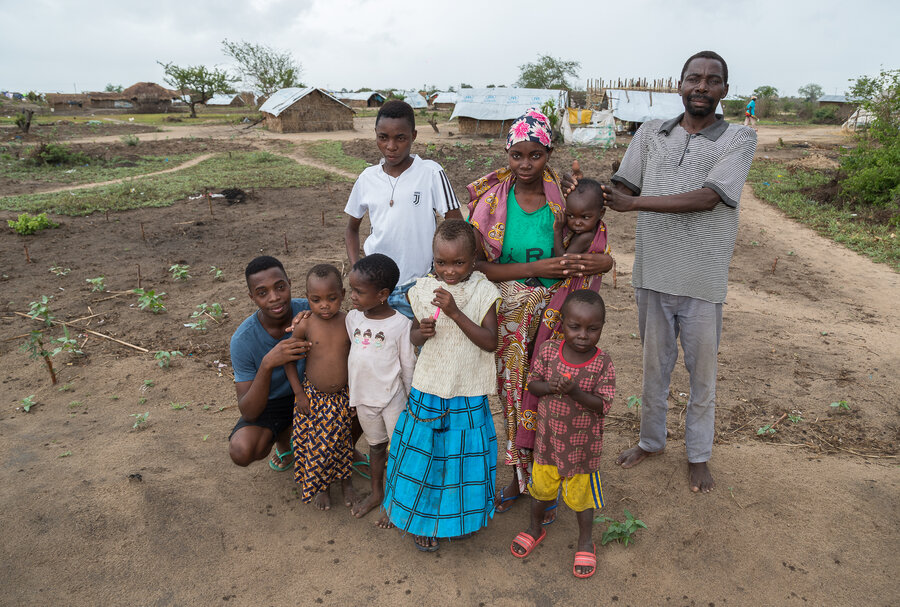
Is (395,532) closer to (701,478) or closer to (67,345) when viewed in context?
(701,478)

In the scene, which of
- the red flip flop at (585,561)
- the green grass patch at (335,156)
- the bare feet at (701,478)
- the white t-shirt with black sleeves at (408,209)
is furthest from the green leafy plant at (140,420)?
the green grass patch at (335,156)

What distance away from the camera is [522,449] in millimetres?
2559

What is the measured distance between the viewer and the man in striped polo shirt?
243cm

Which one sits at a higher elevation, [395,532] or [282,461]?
[282,461]

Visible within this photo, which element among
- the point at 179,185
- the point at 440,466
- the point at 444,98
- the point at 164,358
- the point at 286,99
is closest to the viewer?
the point at 440,466

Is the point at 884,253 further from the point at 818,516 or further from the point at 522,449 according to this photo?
the point at 522,449

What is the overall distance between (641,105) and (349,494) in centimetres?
2695

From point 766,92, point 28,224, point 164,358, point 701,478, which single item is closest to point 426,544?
point 701,478

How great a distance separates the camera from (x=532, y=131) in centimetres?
223

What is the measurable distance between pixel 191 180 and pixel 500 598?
1286 cm

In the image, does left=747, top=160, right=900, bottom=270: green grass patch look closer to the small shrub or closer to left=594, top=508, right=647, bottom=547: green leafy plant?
left=594, top=508, right=647, bottom=547: green leafy plant

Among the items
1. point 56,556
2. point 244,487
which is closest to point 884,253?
point 244,487

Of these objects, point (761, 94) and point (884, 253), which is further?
point (761, 94)

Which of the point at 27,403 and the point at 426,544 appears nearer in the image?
the point at 426,544
